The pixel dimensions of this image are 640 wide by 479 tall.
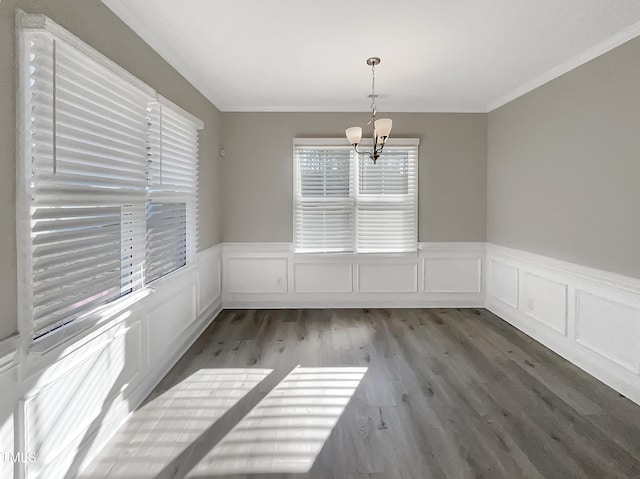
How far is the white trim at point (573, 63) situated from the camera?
2716mm

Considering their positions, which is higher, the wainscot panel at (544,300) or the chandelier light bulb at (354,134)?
the chandelier light bulb at (354,134)

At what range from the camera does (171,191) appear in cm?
313

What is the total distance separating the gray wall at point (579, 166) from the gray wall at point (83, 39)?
3.59 m

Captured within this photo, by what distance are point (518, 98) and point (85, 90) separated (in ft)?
13.9

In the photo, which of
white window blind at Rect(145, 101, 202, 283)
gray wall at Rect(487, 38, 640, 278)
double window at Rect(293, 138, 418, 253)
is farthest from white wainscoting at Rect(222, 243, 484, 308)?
white window blind at Rect(145, 101, 202, 283)

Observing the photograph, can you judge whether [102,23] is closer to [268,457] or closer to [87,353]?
[87,353]

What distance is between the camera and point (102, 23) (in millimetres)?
2164

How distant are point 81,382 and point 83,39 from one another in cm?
186

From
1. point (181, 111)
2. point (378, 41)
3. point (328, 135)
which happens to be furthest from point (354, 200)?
point (181, 111)

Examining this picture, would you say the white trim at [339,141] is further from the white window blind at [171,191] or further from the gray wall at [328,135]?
the white window blind at [171,191]

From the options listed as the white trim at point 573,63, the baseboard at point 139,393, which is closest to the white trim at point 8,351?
the baseboard at point 139,393

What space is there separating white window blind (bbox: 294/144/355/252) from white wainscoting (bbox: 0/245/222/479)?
2045 millimetres

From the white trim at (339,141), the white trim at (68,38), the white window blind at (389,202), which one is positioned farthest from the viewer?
the white window blind at (389,202)

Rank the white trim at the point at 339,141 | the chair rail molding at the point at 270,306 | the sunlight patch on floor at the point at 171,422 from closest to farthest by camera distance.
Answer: the chair rail molding at the point at 270,306 → the sunlight patch on floor at the point at 171,422 → the white trim at the point at 339,141
